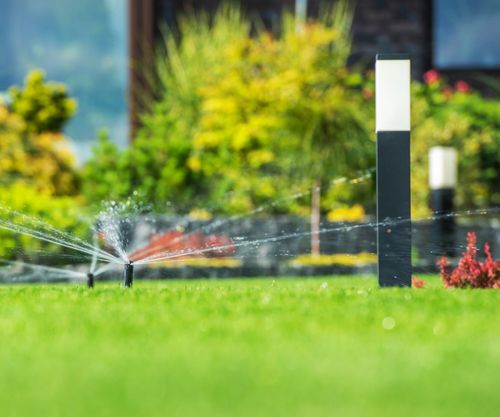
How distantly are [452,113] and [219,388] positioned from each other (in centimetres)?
1332

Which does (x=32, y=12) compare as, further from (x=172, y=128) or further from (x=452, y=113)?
(x=452, y=113)

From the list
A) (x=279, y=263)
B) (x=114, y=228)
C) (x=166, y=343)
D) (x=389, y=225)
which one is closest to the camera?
(x=166, y=343)

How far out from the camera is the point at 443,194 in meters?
13.2

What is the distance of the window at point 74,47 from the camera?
64.9 feet

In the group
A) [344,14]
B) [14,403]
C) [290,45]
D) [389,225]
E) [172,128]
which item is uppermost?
[344,14]

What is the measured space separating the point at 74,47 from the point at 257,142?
5.87m

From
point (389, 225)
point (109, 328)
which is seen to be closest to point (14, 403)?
point (109, 328)

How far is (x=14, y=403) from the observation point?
299 cm

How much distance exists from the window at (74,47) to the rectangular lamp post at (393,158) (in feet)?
45.3

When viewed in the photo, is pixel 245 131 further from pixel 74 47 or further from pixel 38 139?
pixel 74 47

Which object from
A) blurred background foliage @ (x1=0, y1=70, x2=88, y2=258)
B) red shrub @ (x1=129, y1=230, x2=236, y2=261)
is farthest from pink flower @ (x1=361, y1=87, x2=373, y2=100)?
blurred background foliage @ (x1=0, y1=70, x2=88, y2=258)

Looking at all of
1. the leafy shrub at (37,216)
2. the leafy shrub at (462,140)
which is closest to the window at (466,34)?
the leafy shrub at (462,140)

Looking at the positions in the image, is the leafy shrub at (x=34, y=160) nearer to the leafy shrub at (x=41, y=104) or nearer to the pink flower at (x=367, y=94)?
the leafy shrub at (x=41, y=104)

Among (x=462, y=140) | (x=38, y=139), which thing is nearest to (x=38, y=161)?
(x=38, y=139)
